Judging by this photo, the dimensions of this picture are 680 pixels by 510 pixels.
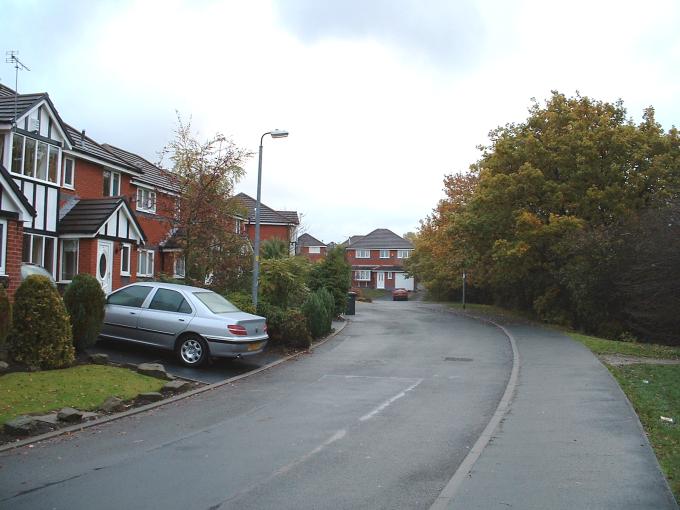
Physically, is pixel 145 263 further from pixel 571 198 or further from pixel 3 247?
pixel 571 198

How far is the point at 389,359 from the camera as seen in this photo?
16.6 metres

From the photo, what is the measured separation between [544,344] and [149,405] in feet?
42.7

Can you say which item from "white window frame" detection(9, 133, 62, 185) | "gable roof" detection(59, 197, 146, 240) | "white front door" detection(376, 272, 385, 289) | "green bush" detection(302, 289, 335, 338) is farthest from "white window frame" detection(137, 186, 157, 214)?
"white front door" detection(376, 272, 385, 289)

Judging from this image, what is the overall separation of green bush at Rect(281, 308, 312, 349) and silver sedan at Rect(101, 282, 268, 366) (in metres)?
3.06

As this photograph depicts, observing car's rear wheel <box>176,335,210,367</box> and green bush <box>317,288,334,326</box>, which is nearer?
car's rear wheel <box>176,335,210,367</box>

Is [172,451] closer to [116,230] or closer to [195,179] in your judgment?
[195,179]

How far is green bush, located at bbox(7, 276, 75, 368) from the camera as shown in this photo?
1112 centimetres

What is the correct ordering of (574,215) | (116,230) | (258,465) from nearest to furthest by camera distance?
(258,465) < (116,230) < (574,215)

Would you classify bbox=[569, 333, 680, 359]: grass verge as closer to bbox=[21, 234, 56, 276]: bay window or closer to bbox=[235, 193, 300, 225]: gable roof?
bbox=[21, 234, 56, 276]: bay window

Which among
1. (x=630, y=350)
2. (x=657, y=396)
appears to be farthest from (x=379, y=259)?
(x=657, y=396)

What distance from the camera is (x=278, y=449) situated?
25.0 feet

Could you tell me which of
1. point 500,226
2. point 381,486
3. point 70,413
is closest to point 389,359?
point 70,413

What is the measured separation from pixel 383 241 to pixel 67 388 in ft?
279

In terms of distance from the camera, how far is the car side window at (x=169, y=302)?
1377 cm
